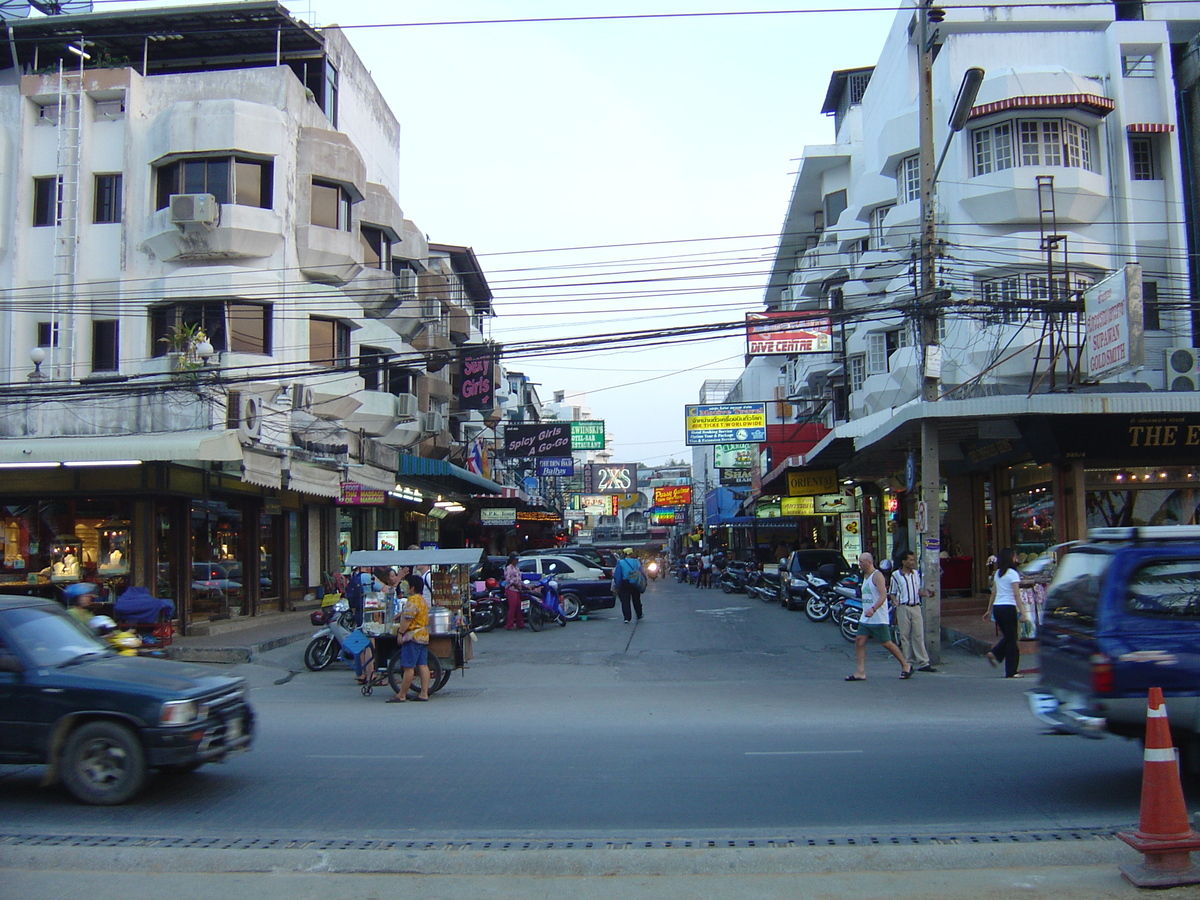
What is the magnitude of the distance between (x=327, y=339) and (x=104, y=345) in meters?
5.65

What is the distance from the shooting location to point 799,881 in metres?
5.82

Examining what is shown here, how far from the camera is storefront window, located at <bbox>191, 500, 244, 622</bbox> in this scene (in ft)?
71.6

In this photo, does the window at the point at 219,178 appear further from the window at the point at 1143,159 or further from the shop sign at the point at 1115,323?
the window at the point at 1143,159

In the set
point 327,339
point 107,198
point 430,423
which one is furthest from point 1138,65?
point 107,198

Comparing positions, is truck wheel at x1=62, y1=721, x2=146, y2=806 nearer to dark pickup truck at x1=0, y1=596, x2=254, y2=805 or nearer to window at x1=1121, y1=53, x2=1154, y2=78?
dark pickup truck at x1=0, y1=596, x2=254, y2=805

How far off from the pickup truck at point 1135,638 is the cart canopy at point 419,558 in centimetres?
887

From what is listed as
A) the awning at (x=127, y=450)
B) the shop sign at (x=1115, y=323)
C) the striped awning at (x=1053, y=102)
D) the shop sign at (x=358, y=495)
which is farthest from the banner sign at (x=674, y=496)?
the awning at (x=127, y=450)

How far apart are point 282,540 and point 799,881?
23.1 meters

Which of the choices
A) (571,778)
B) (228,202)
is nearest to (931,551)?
(571,778)

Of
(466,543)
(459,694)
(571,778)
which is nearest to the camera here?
(571,778)

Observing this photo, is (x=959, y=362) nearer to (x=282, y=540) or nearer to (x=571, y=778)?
(x=282, y=540)

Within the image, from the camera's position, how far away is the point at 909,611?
49.5 ft

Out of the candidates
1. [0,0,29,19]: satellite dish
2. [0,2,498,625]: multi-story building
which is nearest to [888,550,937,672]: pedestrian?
[0,2,498,625]: multi-story building

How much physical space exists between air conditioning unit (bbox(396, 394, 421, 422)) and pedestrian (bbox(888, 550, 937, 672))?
19.3m
